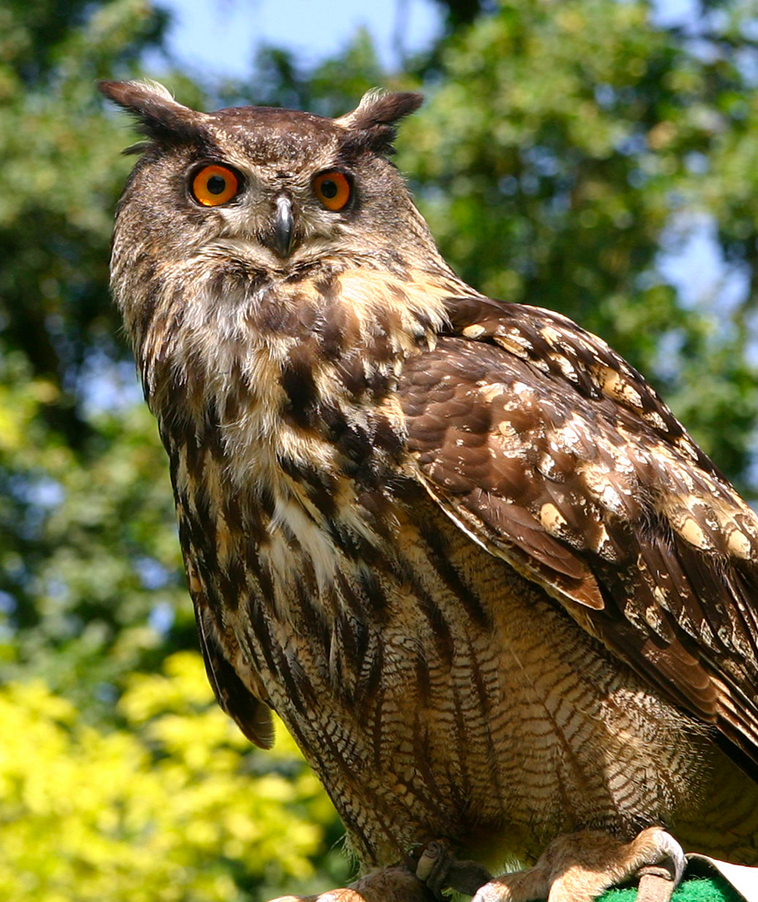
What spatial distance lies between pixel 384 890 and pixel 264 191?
1472 mm

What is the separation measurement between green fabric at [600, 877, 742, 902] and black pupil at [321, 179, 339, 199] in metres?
1.52

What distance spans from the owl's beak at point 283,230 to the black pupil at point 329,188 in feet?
0.53

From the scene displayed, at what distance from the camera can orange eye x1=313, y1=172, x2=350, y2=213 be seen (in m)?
2.71

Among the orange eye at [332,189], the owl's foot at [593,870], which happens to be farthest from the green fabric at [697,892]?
the orange eye at [332,189]

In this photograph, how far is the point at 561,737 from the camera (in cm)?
231

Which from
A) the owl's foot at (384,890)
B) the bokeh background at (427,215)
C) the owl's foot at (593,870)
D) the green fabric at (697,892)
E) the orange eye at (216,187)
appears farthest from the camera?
the bokeh background at (427,215)

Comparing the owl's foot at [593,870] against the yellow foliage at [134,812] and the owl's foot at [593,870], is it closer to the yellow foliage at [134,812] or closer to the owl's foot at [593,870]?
the owl's foot at [593,870]

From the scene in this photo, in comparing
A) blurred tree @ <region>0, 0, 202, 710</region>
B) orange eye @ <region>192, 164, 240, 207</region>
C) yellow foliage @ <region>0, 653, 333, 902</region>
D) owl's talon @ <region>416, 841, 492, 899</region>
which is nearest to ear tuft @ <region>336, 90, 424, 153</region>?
orange eye @ <region>192, 164, 240, 207</region>

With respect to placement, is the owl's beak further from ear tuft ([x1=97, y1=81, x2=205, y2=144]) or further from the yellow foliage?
the yellow foliage

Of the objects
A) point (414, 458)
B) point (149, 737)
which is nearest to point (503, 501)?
point (414, 458)

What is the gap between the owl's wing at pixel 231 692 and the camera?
2.78 metres

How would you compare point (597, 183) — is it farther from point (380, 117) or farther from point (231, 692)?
point (231, 692)

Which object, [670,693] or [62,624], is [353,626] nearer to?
[670,693]

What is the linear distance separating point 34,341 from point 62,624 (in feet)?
11.0
